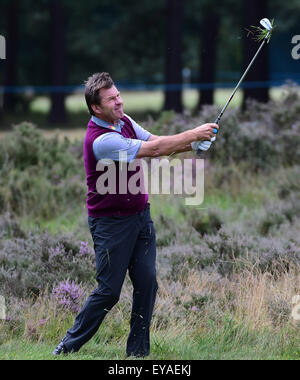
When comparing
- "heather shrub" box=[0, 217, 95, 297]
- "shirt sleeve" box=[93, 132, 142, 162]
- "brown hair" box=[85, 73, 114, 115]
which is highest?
"brown hair" box=[85, 73, 114, 115]

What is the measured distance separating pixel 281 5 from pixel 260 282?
35757mm

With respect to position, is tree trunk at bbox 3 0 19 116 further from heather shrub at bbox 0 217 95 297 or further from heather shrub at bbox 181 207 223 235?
heather shrub at bbox 0 217 95 297

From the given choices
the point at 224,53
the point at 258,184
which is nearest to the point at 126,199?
the point at 258,184

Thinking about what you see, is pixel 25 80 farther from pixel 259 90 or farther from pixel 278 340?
pixel 278 340

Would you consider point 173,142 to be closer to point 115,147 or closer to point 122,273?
point 115,147

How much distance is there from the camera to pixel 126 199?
18.4 feet

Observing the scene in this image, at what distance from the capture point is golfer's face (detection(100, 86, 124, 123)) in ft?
18.4

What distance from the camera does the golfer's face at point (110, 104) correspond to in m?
5.59

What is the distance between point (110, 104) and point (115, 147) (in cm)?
30

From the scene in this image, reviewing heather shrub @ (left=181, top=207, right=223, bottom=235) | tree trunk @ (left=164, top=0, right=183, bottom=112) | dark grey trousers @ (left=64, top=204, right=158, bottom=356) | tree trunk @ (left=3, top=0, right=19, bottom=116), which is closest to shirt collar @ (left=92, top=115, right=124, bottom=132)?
dark grey trousers @ (left=64, top=204, right=158, bottom=356)

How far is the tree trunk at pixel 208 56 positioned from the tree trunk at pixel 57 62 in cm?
531

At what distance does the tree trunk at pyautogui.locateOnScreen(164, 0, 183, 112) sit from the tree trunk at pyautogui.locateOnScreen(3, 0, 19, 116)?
8.00 m

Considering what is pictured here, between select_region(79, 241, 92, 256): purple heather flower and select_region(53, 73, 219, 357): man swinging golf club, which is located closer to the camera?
select_region(53, 73, 219, 357): man swinging golf club

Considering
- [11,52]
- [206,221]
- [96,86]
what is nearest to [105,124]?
[96,86]
